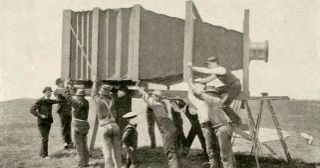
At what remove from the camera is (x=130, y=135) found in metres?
9.91

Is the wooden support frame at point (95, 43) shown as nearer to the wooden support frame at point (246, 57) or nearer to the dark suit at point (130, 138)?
the dark suit at point (130, 138)

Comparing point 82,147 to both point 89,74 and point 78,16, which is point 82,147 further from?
point 78,16

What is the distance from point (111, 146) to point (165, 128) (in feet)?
4.28

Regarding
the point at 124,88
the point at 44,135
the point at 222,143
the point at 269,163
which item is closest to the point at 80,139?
the point at 124,88

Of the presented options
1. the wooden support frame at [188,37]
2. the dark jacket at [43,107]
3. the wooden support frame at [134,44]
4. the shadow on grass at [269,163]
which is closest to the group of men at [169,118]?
the wooden support frame at [188,37]

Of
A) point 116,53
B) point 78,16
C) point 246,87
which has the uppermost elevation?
point 78,16

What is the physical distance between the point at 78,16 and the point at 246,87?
486 centimetres

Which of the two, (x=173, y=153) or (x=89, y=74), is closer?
(x=173, y=153)

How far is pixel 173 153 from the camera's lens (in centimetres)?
947

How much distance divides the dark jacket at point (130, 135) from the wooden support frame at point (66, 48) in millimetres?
2501

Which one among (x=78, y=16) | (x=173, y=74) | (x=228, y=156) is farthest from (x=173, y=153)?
(x=78, y=16)

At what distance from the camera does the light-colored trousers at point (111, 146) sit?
30.6ft

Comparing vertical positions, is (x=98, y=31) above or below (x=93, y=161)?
above

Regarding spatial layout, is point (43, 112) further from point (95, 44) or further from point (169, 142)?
point (169, 142)
